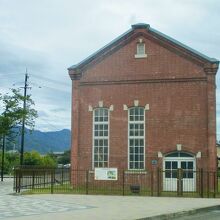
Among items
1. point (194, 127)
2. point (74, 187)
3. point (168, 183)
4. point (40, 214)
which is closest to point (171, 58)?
point (194, 127)

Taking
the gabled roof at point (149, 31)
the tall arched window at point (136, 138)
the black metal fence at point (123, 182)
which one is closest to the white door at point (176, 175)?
the black metal fence at point (123, 182)

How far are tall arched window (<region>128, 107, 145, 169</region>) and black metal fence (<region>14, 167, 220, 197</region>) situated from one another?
2.53 feet

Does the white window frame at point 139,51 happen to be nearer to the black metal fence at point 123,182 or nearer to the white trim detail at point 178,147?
the white trim detail at point 178,147

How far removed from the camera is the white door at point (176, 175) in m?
31.4

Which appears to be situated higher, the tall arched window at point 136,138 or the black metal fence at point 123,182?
the tall arched window at point 136,138

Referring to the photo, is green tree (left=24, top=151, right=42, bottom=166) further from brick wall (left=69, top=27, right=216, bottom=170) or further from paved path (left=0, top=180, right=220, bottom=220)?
paved path (left=0, top=180, right=220, bottom=220)

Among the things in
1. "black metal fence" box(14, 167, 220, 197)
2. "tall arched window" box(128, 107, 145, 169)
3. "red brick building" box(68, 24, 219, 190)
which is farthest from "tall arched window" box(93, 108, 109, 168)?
"tall arched window" box(128, 107, 145, 169)

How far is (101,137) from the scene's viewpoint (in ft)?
113

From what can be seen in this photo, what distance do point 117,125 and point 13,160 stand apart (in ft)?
135

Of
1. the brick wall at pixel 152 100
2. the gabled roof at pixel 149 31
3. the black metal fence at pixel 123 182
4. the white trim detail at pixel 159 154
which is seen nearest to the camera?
the black metal fence at pixel 123 182

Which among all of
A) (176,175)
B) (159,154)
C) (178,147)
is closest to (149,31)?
(178,147)

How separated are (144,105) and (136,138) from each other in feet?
7.28

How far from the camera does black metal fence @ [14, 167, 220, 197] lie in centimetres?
2941

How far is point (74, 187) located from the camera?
32812 mm
